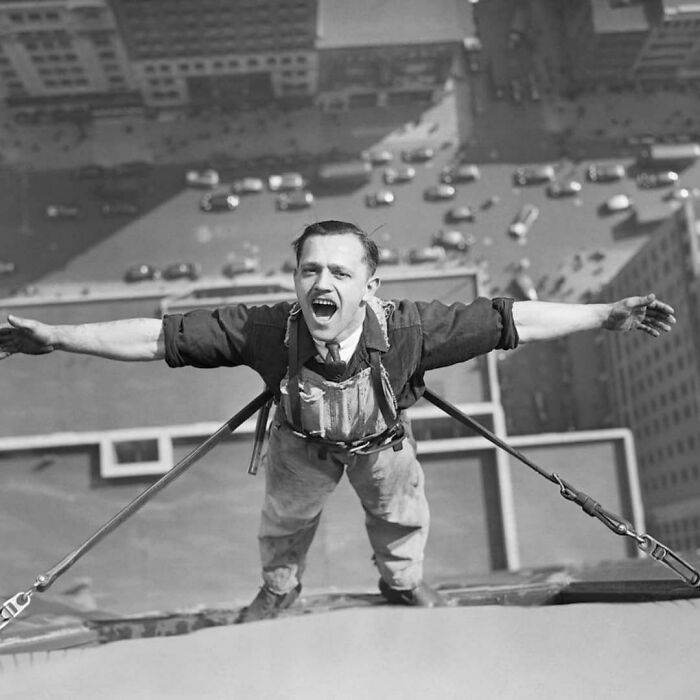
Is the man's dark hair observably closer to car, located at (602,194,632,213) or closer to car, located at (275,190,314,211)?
car, located at (275,190,314,211)

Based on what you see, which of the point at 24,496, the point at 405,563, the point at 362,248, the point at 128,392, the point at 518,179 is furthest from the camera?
the point at 518,179

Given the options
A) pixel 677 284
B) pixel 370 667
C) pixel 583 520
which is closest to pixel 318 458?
pixel 370 667

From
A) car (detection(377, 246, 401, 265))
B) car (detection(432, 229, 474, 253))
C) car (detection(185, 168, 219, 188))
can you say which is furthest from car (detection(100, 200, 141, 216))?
car (detection(432, 229, 474, 253))

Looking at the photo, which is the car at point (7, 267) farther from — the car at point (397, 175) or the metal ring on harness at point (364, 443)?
the metal ring on harness at point (364, 443)

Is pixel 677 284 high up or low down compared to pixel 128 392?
up

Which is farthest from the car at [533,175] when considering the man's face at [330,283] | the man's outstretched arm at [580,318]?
the man's face at [330,283]

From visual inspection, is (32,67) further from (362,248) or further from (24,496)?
(362,248)
